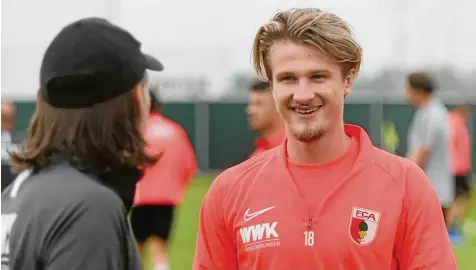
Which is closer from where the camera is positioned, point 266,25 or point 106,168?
point 106,168

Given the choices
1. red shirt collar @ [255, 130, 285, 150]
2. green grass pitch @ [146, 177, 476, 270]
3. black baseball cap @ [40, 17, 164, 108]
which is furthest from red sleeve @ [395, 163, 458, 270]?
green grass pitch @ [146, 177, 476, 270]

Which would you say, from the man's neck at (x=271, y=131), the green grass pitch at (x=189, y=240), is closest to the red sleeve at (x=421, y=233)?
the man's neck at (x=271, y=131)

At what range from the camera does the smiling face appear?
310cm

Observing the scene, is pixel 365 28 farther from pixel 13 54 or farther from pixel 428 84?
pixel 428 84

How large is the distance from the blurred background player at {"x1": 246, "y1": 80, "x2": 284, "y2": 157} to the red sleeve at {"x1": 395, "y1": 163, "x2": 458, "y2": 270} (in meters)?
3.82

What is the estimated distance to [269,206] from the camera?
3184 mm

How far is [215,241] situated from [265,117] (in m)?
4.01

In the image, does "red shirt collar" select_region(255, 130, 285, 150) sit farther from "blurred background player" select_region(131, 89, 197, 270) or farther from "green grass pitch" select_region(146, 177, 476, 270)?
"green grass pitch" select_region(146, 177, 476, 270)

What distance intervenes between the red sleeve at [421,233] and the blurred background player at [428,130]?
6969 mm

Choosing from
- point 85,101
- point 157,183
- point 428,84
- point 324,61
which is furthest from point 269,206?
point 428,84

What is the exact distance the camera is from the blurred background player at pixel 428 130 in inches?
392

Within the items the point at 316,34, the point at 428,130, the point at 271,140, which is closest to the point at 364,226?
the point at 316,34

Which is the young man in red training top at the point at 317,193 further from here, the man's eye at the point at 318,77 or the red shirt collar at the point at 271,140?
the red shirt collar at the point at 271,140

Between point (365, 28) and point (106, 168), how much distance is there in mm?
21125
